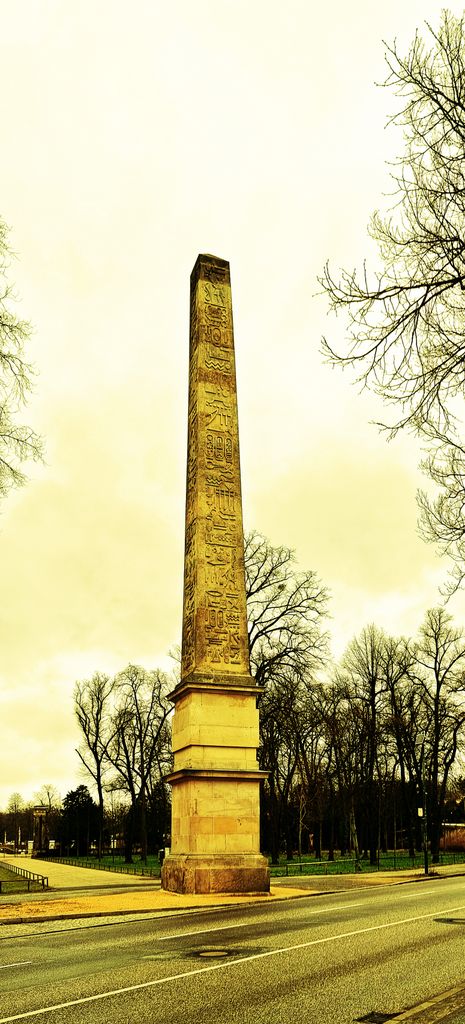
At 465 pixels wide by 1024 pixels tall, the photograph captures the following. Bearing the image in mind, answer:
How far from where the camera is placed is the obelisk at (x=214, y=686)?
1998 centimetres

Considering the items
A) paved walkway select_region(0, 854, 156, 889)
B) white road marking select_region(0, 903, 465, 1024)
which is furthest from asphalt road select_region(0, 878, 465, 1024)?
paved walkway select_region(0, 854, 156, 889)

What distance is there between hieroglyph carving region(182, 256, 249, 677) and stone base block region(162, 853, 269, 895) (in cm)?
418

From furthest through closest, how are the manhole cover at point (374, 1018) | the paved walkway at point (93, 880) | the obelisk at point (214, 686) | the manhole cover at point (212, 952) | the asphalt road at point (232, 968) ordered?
the paved walkway at point (93, 880) < the obelisk at point (214, 686) < the manhole cover at point (212, 952) < the asphalt road at point (232, 968) < the manhole cover at point (374, 1018)

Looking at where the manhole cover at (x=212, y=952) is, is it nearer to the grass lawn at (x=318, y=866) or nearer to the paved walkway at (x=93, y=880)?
the paved walkway at (x=93, y=880)

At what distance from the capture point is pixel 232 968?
8.73 metres

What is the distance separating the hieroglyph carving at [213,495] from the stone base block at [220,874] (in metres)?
4.18

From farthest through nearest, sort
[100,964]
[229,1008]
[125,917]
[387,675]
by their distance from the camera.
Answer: [387,675], [125,917], [100,964], [229,1008]

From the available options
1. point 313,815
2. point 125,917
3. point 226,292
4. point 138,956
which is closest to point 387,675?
point 313,815

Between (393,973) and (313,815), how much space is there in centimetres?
5316

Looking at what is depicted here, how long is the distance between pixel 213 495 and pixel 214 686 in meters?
4.68

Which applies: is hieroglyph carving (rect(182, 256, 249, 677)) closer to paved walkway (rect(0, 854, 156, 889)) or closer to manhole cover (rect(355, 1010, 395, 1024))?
paved walkway (rect(0, 854, 156, 889))

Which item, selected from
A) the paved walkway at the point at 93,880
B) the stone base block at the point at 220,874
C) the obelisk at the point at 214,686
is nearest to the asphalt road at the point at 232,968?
the stone base block at the point at 220,874

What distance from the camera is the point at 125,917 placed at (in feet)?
51.7

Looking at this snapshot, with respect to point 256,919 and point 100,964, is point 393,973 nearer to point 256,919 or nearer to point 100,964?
point 100,964
